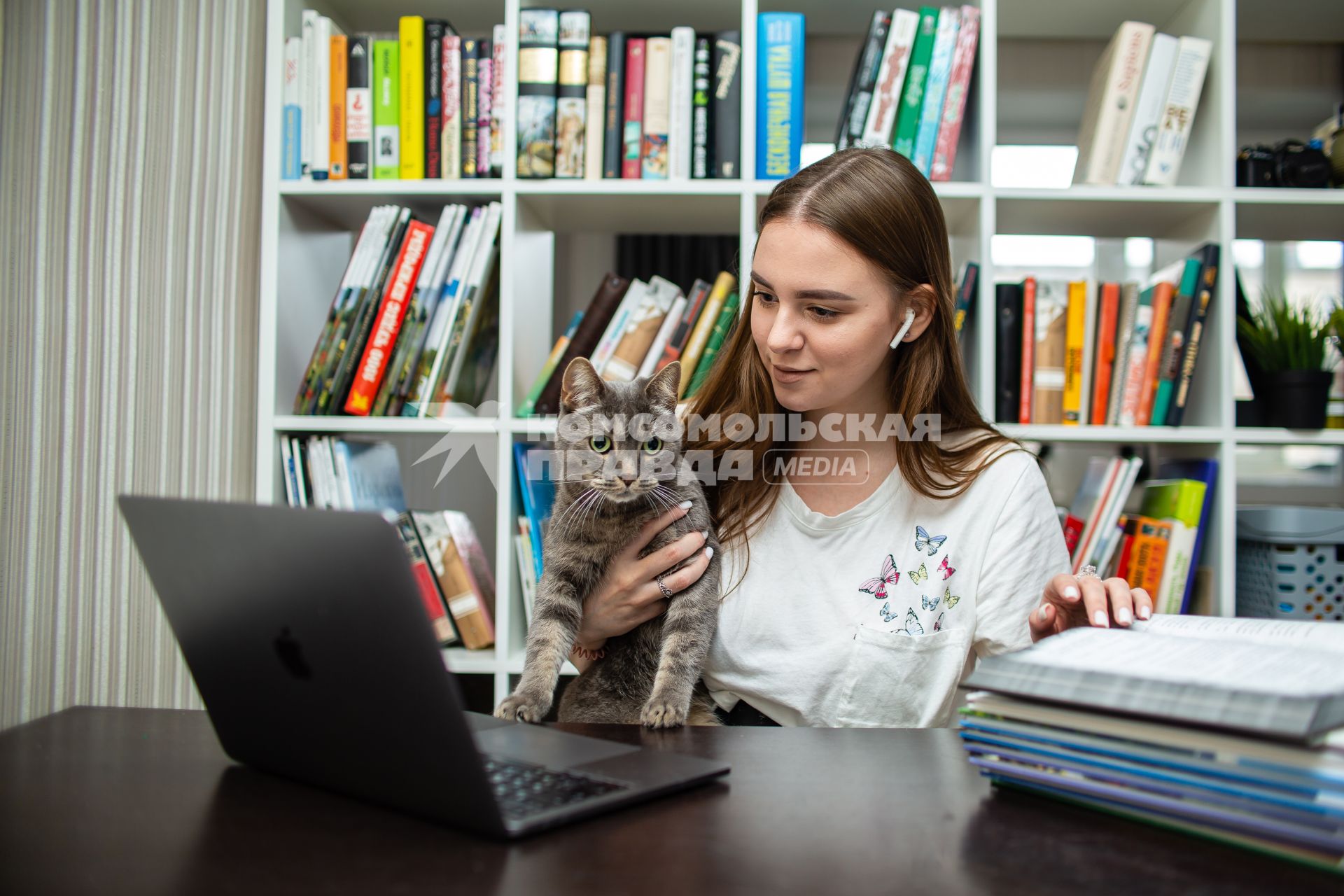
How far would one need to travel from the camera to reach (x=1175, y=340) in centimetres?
168

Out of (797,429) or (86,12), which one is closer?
(797,429)

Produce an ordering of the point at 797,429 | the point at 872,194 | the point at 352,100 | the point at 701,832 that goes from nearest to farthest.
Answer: the point at 701,832 → the point at 872,194 → the point at 797,429 → the point at 352,100

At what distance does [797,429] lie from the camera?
1.40 m

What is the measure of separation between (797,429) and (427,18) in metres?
1.24

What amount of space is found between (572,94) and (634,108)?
0.12 m

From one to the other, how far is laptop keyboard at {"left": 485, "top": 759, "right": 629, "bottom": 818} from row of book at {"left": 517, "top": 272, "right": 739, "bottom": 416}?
115 centimetres

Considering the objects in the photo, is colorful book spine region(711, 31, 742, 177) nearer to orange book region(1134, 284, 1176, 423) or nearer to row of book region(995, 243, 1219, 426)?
row of book region(995, 243, 1219, 426)

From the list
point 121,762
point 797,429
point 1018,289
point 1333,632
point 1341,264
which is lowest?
point 121,762

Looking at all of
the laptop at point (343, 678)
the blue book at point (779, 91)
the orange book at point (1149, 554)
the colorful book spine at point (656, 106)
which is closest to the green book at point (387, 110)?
the colorful book spine at point (656, 106)

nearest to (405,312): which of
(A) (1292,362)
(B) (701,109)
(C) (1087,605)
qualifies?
(B) (701,109)

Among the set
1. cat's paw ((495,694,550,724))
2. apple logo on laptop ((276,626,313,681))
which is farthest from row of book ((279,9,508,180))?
apple logo on laptop ((276,626,313,681))

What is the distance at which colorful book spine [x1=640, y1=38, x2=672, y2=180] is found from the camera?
172 centimetres

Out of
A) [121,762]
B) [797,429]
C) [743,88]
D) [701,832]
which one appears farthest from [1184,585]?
[121,762]

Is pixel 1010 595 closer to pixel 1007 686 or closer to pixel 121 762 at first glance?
pixel 1007 686
